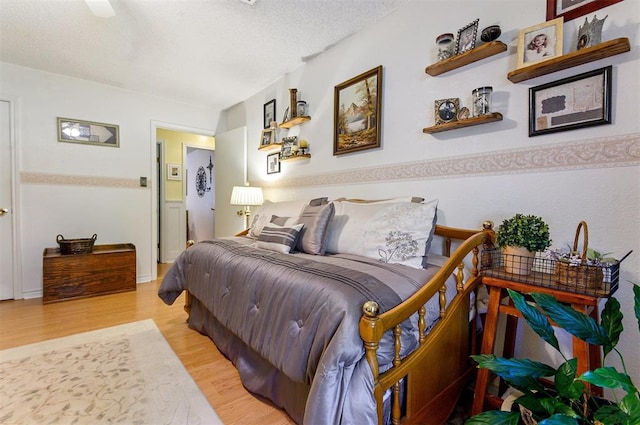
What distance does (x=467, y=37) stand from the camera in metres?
1.66

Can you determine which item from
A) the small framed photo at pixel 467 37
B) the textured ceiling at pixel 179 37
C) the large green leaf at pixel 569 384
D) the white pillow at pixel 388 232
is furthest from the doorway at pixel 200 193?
the large green leaf at pixel 569 384

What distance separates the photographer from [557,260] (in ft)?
3.76

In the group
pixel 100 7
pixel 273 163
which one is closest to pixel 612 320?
pixel 100 7

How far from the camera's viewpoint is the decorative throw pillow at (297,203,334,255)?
1.87 m

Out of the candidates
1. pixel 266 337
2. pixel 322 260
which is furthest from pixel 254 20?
pixel 266 337

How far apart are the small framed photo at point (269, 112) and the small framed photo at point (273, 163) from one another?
360 mm

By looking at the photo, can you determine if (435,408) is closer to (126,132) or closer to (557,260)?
(557,260)

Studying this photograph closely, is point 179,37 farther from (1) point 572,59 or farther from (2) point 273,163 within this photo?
(1) point 572,59

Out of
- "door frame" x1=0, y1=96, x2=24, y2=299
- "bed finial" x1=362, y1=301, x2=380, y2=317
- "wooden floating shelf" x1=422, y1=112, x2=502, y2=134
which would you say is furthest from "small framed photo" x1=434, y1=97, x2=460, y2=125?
"door frame" x1=0, y1=96, x2=24, y2=299

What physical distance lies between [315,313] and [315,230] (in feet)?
2.79

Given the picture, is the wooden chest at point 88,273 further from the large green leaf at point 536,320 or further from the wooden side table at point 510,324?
the large green leaf at point 536,320

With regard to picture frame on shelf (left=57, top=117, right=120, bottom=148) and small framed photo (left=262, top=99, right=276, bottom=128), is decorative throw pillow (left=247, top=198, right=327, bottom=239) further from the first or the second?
picture frame on shelf (left=57, top=117, right=120, bottom=148)

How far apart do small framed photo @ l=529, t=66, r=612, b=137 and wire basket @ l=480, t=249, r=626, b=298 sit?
631 mm

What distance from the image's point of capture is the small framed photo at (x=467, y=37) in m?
1.63
